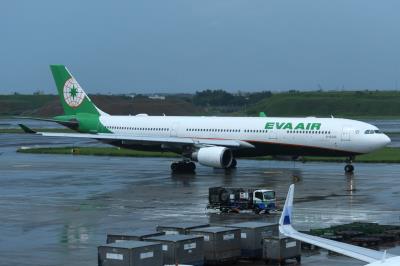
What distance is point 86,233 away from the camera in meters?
32.7

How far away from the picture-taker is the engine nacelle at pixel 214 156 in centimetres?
5522

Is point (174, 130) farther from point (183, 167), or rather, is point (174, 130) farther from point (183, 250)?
point (183, 250)

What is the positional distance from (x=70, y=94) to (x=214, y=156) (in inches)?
680

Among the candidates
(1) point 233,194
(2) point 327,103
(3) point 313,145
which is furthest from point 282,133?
(2) point 327,103

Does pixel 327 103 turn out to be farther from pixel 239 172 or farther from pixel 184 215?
pixel 184 215

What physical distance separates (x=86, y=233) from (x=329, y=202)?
13.7m

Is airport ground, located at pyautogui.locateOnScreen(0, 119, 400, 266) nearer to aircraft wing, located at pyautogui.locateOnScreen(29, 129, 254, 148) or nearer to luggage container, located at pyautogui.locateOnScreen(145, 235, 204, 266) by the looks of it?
aircraft wing, located at pyautogui.locateOnScreen(29, 129, 254, 148)

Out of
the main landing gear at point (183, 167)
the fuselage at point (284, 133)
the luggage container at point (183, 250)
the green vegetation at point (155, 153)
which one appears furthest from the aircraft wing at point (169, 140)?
the luggage container at point (183, 250)

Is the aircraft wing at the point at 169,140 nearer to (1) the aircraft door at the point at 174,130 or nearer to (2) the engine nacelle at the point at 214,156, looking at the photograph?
(2) the engine nacelle at the point at 214,156

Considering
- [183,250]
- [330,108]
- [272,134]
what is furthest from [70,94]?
[330,108]

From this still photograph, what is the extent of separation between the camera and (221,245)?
26.8m

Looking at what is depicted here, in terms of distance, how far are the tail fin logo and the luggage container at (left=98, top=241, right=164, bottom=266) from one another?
141ft

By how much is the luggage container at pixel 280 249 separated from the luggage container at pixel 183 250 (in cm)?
219

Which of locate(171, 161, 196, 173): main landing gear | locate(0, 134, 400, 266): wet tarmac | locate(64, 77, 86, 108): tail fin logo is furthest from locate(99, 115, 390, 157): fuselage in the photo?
locate(64, 77, 86, 108): tail fin logo
